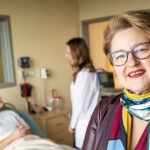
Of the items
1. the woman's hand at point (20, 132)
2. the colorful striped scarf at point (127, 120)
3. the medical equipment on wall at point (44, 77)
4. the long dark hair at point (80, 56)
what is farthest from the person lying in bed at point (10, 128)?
the colorful striped scarf at point (127, 120)

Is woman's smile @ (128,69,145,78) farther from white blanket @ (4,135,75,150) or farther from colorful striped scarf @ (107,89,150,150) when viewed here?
white blanket @ (4,135,75,150)

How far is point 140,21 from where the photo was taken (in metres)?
0.86

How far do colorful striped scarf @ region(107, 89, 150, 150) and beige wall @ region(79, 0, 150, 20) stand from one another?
10.5ft

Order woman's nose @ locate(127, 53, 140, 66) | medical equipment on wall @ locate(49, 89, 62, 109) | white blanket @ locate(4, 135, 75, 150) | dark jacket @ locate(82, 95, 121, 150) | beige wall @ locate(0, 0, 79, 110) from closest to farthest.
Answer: woman's nose @ locate(127, 53, 140, 66), dark jacket @ locate(82, 95, 121, 150), white blanket @ locate(4, 135, 75, 150), beige wall @ locate(0, 0, 79, 110), medical equipment on wall @ locate(49, 89, 62, 109)

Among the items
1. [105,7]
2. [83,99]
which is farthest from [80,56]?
[105,7]

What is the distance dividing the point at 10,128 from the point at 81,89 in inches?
36.9

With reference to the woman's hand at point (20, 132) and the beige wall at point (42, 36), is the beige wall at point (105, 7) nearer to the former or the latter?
the beige wall at point (42, 36)

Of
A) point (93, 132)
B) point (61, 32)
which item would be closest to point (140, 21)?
point (93, 132)

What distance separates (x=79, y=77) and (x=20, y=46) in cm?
159

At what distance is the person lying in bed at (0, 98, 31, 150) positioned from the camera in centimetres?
239

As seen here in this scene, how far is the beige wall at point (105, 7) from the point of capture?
152 inches

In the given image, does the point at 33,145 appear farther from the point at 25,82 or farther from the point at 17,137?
the point at 25,82

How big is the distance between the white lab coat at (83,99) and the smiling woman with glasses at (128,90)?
1289 mm

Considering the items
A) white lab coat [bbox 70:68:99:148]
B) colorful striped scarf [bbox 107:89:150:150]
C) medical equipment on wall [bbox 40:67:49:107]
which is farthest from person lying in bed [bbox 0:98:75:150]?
colorful striped scarf [bbox 107:89:150:150]
